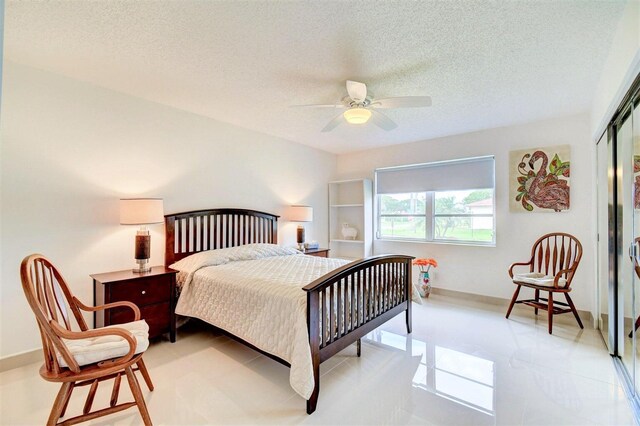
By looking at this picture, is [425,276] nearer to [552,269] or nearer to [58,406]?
[552,269]

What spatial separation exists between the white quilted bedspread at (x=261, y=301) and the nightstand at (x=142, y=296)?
13 centimetres

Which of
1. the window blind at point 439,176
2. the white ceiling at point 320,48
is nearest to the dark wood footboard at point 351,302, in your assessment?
the white ceiling at point 320,48

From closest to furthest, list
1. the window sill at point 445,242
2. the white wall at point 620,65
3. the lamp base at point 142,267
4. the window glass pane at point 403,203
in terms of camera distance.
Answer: the white wall at point 620,65
the lamp base at point 142,267
the window sill at point 445,242
the window glass pane at point 403,203

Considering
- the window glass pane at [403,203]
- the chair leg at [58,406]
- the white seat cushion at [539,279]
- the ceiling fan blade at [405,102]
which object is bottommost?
the chair leg at [58,406]

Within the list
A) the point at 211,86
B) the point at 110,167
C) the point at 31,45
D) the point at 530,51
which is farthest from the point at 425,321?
the point at 31,45

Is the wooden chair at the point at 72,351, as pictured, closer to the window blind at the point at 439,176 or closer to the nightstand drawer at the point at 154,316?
the nightstand drawer at the point at 154,316

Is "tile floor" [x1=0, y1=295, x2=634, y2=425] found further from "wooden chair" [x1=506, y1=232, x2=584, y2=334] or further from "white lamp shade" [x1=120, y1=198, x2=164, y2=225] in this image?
"white lamp shade" [x1=120, y1=198, x2=164, y2=225]

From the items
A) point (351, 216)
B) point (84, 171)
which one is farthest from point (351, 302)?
point (351, 216)

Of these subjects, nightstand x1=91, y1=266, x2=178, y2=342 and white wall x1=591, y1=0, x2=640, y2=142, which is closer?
white wall x1=591, y1=0, x2=640, y2=142

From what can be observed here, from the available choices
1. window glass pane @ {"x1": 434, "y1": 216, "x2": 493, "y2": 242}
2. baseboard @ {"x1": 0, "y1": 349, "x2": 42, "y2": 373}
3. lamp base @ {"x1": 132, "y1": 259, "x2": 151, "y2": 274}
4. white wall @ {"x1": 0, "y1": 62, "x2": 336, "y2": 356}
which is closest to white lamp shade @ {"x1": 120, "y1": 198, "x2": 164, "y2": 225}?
white wall @ {"x1": 0, "y1": 62, "x2": 336, "y2": 356}

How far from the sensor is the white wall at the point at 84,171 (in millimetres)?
2414

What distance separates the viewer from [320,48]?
216 cm

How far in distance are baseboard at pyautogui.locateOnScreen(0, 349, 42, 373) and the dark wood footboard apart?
2.37 m

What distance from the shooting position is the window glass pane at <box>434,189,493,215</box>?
13.8ft
